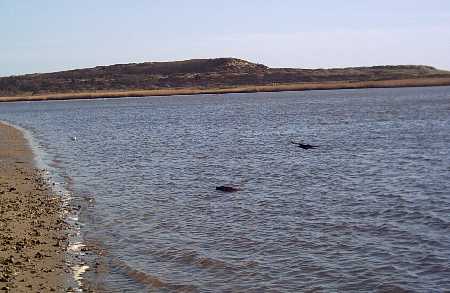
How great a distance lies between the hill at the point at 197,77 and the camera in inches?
6786

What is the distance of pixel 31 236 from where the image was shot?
48.0ft

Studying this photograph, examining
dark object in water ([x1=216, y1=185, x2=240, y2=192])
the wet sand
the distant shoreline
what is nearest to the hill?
the distant shoreline

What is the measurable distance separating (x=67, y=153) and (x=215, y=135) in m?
13.8

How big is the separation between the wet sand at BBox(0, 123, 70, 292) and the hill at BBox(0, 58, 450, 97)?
145220 millimetres

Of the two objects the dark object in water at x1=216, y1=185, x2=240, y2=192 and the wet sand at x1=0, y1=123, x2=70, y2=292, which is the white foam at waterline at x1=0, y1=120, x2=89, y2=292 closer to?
the wet sand at x1=0, y1=123, x2=70, y2=292

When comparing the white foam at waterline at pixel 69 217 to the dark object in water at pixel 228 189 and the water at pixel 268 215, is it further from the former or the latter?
the dark object in water at pixel 228 189

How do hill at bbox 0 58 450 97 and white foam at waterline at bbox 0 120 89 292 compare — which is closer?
white foam at waterline at bbox 0 120 89 292

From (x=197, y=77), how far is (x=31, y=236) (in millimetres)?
164669

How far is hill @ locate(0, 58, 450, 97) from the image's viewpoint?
172 m

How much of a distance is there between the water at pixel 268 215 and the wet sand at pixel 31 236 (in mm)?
889

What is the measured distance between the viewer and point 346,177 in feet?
77.8

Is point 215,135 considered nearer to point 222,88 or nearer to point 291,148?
point 291,148

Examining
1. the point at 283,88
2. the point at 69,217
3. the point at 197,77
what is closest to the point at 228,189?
the point at 69,217

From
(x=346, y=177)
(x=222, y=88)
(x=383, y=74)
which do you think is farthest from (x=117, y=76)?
(x=346, y=177)
